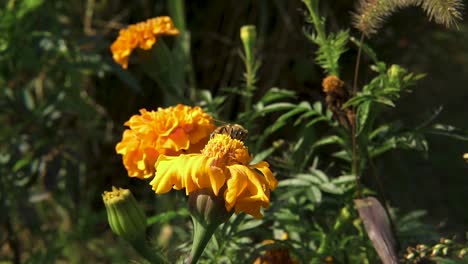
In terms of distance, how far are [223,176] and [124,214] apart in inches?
6.6

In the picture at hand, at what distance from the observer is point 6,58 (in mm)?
1898

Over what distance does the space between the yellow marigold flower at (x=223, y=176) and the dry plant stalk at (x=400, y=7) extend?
0.29m

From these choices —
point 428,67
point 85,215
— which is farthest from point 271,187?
point 428,67

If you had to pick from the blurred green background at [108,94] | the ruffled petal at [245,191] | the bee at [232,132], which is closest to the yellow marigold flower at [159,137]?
the bee at [232,132]

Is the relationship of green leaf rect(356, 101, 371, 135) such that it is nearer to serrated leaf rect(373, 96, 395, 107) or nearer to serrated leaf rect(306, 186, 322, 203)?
serrated leaf rect(373, 96, 395, 107)

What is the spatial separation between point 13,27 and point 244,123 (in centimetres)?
66

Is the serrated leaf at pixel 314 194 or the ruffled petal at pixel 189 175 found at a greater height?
the ruffled petal at pixel 189 175

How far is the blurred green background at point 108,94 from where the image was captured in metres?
1.93

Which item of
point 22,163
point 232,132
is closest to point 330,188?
point 232,132

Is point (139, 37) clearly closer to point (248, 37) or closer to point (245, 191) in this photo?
point (248, 37)

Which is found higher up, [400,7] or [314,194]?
[400,7]

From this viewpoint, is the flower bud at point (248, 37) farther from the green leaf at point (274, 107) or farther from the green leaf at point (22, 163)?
the green leaf at point (22, 163)

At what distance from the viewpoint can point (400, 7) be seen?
121 cm

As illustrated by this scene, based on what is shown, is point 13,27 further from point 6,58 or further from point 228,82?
point 228,82
